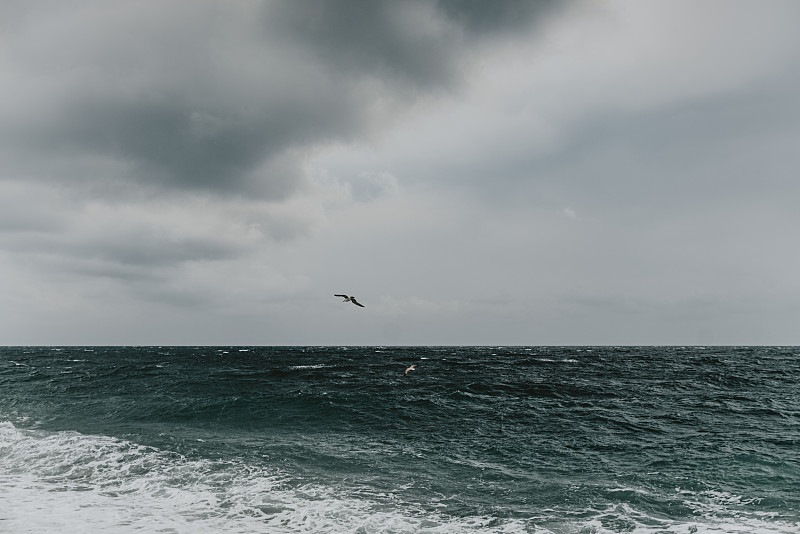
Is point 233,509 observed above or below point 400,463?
above

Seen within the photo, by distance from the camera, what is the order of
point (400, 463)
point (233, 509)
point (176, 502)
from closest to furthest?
point (233, 509) < point (176, 502) < point (400, 463)

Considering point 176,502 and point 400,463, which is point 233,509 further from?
point 400,463

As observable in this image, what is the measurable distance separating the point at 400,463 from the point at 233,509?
24.4 ft

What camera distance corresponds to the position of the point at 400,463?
19.9m

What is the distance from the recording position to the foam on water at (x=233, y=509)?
43.3 ft

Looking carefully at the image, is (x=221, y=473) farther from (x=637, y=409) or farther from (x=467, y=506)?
(x=637, y=409)

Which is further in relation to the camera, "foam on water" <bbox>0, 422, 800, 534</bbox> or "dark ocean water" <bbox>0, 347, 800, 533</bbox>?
"dark ocean water" <bbox>0, 347, 800, 533</bbox>

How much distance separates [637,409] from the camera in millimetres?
33094

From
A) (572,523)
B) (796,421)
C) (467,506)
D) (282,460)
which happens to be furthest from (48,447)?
(796,421)

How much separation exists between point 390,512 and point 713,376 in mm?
56730

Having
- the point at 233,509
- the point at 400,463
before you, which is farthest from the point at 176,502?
the point at 400,463

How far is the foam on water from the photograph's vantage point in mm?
13188

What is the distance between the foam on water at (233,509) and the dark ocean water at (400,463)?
72 mm

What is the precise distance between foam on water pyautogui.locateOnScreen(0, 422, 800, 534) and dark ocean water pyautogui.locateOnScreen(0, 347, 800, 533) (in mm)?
72
